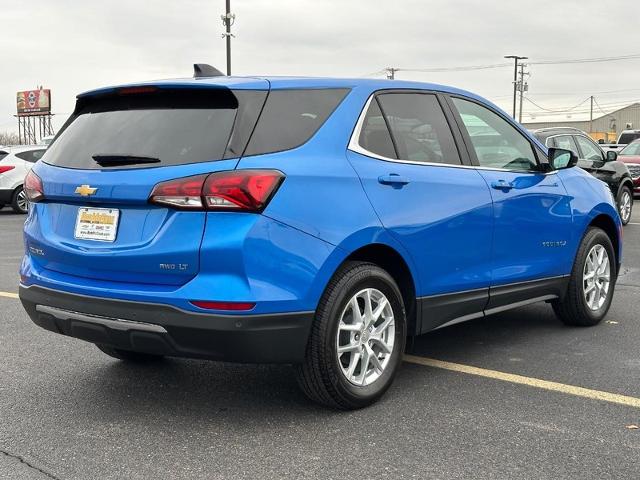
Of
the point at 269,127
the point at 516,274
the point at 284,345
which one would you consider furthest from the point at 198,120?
the point at 516,274

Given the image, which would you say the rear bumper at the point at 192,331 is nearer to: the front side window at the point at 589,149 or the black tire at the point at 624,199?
the front side window at the point at 589,149

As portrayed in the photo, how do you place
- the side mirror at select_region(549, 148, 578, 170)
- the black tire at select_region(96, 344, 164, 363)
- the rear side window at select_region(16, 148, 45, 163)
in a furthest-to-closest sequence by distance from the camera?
the rear side window at select_region(16, 148, 45, 163), the side mirror at select_region(549, 148, 578, 170), the black tire at select_region(96, 344, 164, 363)

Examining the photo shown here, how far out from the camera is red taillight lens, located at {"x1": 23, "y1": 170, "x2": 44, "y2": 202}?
13.5 ft

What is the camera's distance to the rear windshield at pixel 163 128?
3639 mm

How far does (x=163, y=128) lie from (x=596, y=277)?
12.1ft

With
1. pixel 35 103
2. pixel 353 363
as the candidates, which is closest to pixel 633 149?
pixel 353 363

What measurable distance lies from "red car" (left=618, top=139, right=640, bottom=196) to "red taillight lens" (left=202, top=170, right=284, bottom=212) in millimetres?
16456

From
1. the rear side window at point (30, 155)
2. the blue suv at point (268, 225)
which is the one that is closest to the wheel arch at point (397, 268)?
the blue suv at point (268, 225)

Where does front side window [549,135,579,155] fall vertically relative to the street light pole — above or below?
below

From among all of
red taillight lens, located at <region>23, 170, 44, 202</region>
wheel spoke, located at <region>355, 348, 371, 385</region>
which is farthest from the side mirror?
red taillight lens, located at <region>23, 170, 44, 202</region>

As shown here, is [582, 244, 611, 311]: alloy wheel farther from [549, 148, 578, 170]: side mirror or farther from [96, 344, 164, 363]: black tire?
[96, 344, 164, 363]: black tire

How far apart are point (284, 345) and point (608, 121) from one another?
104578 millimetres

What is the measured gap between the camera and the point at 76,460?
3.38 meters

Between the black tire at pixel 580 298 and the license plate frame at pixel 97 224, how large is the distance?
3.44m
